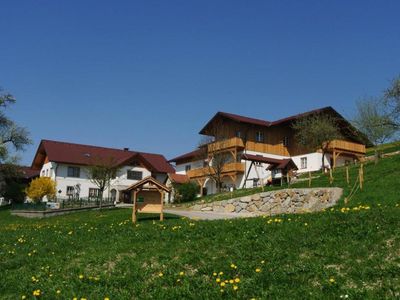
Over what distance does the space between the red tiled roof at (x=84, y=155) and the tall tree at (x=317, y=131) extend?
22818 millimetres

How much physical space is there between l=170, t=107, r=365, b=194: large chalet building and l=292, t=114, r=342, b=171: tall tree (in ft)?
3.91

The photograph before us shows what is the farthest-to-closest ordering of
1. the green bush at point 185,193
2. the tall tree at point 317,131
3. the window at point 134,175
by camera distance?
the window at point 134,175 → the tall tree at point 317,131 → the green bush at point 185,193

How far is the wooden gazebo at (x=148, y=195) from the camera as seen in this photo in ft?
71.7

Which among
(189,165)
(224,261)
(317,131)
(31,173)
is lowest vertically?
(224,261)

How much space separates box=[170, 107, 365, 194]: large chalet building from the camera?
5369 centimetres

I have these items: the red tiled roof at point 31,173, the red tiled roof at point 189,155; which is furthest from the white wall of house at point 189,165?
the red tiled roof at point 31,173

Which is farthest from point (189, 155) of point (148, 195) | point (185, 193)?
point (148, 195)

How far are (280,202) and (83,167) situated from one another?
37750 mm

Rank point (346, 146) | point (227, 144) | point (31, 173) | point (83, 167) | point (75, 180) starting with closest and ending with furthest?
point (346, 146), point (227, 144), point (75, 180), point (83, 167), point (31, 173)

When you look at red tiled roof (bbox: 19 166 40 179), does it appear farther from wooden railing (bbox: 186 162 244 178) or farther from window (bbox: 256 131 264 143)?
window (bbox: 256 131 264 143)

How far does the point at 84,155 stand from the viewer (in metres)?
66.5

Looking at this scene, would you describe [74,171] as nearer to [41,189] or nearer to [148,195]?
[41,189]

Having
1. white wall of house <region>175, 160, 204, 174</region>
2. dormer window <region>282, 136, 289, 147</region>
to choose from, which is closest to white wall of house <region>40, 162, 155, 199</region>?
white wall of house <region>175, 160, 204, 174</region>

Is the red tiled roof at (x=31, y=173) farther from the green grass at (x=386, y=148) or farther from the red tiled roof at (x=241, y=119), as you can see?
the green grass at (x=386, y=148)
